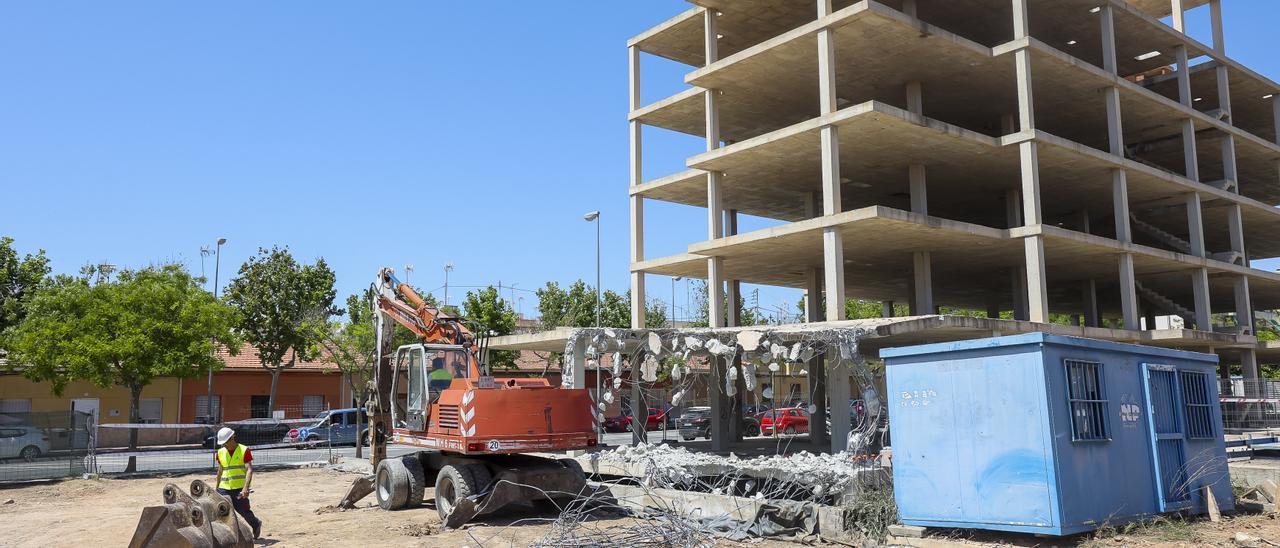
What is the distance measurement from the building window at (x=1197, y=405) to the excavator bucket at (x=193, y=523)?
43.9ft

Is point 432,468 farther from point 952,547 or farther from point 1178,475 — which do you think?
point 1178,475

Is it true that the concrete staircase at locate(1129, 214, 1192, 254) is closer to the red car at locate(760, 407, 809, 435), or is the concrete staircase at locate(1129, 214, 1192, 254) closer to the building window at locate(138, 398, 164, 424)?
the red car at locate(760, 407, 809, 435)

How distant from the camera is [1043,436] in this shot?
11414mm

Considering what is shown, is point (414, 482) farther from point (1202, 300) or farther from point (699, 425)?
point (1202, 300)

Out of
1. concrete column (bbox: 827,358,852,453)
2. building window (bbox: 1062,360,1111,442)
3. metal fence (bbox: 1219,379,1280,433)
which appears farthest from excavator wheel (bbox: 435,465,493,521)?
metal fence (bbox: 1219,379,1280,433)

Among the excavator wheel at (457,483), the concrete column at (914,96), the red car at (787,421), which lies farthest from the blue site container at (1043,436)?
the red car at (787,421)

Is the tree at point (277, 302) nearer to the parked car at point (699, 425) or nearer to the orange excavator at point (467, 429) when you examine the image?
the parked car at point (699, 425)

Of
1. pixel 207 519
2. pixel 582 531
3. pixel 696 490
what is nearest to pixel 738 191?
pixel 696 490

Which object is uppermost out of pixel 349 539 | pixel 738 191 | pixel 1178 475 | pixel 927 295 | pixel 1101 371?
pixel 738 191

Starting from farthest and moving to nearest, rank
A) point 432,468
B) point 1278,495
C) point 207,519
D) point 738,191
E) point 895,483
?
1. point 738,191
2. point 432,468
3. point 1278,495
4. point 895,483
5. point 207,519

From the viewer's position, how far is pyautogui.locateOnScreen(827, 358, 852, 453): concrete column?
18828mm

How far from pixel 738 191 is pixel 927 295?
852 centimetres

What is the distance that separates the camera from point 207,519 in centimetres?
1070

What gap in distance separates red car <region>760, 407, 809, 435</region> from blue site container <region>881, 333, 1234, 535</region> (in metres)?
24.4
